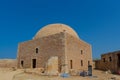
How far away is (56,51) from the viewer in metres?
20.9

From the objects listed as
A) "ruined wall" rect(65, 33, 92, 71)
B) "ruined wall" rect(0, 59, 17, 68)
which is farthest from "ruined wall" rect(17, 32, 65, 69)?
"ruined wall" rect(0, 59, 17, 68)

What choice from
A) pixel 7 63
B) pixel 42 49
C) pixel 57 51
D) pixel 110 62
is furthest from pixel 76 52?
pixel 7 63

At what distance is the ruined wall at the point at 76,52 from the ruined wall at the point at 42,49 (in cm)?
93

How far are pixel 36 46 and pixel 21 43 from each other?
3.58 metres

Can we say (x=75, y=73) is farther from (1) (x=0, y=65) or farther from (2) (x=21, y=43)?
(1) (x=0, y=65)

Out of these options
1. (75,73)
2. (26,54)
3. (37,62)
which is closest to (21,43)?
(26,54)

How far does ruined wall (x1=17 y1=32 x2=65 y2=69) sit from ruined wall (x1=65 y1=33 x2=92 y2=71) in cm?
93

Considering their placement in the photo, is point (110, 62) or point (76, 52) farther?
point (110, 62)

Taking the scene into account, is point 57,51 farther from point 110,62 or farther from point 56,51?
point 110,62

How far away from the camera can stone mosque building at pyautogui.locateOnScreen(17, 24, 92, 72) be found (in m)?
20.4

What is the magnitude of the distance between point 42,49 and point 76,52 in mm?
4572

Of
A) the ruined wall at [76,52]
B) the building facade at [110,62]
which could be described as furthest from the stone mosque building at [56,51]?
the building facade at [110,62]

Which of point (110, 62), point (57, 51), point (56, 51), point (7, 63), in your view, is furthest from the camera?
point (7, 63)

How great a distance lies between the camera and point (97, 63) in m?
33.4
